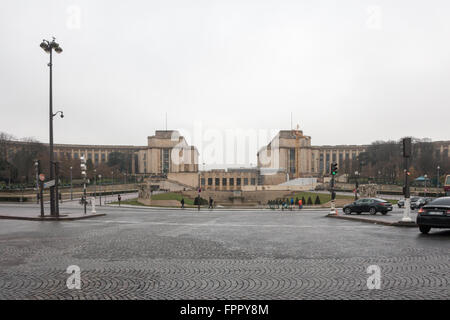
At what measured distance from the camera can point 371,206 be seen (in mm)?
26031

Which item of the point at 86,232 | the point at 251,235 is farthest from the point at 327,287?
the point at 86,232

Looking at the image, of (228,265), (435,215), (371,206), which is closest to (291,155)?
(371,206)

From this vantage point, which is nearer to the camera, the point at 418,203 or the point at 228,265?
the point at 228,265

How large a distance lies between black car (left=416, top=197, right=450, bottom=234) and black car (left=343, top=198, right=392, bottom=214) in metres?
13.0

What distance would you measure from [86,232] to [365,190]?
3837 centimetres

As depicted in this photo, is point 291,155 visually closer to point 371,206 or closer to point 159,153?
point 159,153

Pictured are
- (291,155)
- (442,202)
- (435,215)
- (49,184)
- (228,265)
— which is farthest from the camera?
(291,155)

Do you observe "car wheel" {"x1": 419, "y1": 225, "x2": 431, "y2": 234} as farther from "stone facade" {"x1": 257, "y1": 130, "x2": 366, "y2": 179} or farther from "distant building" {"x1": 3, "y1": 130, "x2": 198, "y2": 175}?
"distant building" {"x1": 3, "y1": 130, "x2": 198, "y2": 175}

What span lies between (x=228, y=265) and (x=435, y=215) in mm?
8645

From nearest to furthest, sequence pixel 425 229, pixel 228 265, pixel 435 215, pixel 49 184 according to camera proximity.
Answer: pixel 228 265, pixel 435 215, pixel 425 229, pixel 49 184

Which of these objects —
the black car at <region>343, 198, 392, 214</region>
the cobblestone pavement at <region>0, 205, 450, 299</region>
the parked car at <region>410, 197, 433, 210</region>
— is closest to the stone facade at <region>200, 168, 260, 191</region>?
the parked car at <region>410, 197, 433, 210</region>

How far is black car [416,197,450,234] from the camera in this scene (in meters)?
12.1

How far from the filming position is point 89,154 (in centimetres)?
16025
